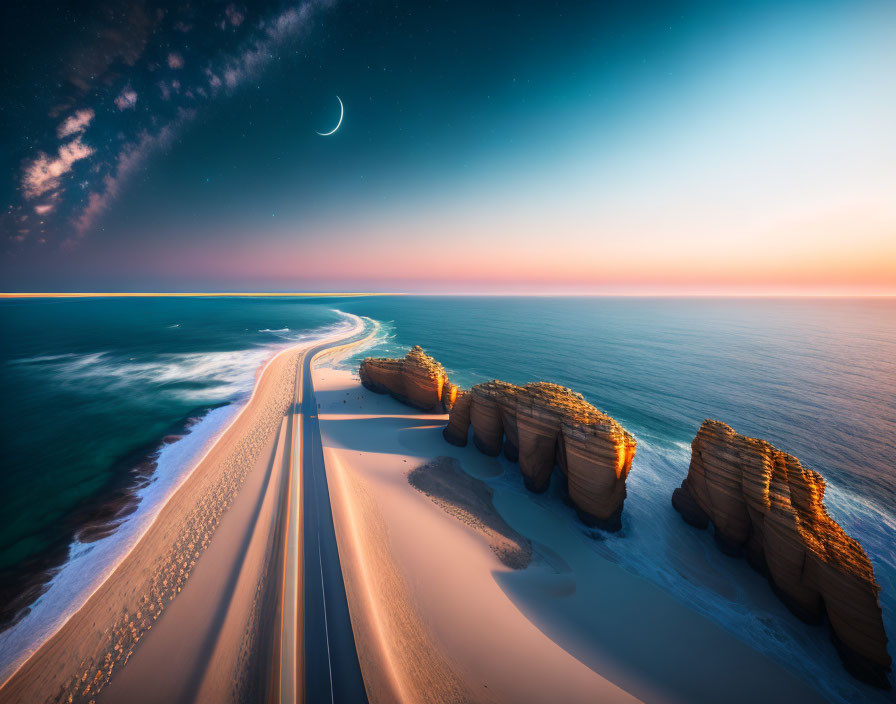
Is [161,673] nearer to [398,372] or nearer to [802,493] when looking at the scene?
[398,372]

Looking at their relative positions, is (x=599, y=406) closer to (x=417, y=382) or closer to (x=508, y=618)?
(x=417, y=382)

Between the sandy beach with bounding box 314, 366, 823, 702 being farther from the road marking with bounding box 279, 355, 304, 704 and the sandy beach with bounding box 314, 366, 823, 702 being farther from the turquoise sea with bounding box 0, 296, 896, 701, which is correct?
the road marking with bounding box 279, 355, 304, 704

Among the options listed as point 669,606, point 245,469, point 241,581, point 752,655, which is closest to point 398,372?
point 245,469

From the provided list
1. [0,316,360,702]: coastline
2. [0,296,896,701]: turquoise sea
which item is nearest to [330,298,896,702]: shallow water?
[0,296,896,701]: turquoise sea

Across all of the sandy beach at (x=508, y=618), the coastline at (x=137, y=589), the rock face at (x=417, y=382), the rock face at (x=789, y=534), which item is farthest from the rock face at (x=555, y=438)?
the coastline at (x=137, y=589)

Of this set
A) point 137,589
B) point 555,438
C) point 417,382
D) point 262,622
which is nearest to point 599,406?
point 555,438

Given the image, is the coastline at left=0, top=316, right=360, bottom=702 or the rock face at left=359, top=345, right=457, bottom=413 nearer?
the coastline at left=0, top=316, right=360, bottom=702
